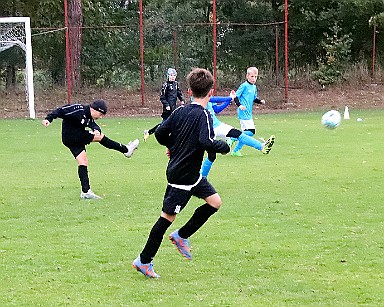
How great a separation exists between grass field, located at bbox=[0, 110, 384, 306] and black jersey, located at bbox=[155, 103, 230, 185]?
89cm

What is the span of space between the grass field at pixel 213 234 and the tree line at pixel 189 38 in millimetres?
14003

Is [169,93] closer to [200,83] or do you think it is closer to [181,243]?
[181,243]

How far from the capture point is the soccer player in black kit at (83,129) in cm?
991

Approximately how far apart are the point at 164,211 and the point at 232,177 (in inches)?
223

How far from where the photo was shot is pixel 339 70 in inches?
1192

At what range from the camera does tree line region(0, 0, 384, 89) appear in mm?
27953

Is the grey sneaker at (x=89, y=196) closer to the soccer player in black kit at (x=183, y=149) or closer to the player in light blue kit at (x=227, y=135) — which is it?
the player in light blue kit at (x=227, y=135)

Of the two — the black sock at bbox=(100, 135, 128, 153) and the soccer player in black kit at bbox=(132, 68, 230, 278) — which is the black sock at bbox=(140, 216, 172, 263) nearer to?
the soccer player in black kit at bbox=(132, 68, 230, 278)

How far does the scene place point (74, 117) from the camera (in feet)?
32.6

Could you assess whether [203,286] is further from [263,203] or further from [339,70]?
[339,70]

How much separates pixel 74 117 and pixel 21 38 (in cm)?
1566

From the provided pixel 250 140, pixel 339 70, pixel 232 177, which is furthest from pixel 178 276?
pixel 339 70

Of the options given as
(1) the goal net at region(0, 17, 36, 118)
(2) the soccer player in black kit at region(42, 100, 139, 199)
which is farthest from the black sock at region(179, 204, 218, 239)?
(1) the goal net at region(0, 17, 36, 118)

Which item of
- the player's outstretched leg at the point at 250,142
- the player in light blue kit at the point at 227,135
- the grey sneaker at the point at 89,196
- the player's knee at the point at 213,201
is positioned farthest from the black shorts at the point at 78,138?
the player's knee at the point at 213,201
